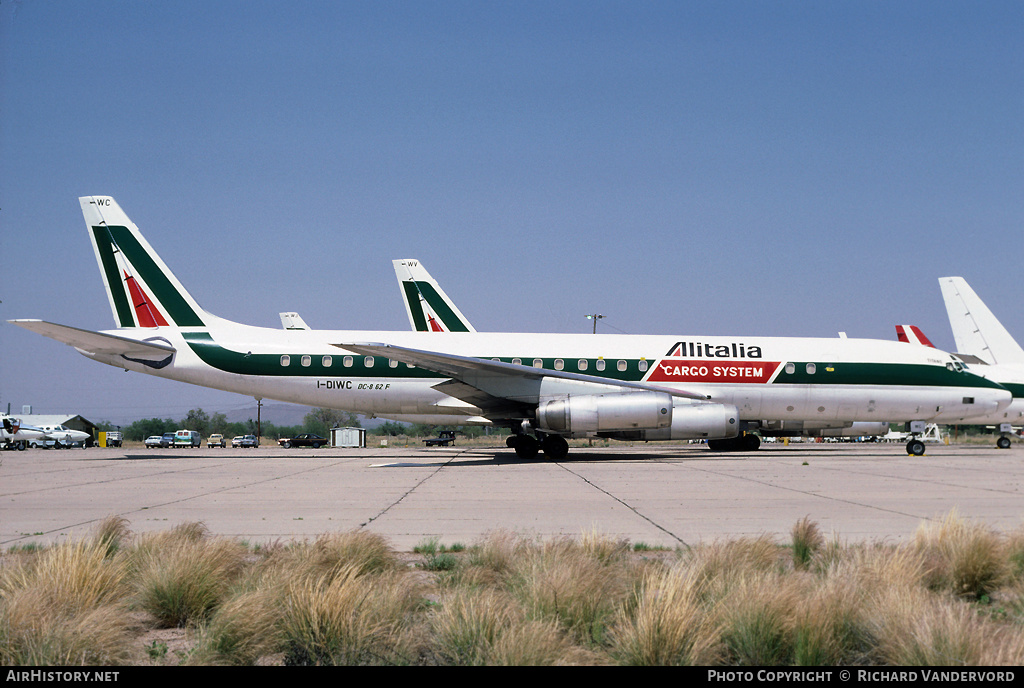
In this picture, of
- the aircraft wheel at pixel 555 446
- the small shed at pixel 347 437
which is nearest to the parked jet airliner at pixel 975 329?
the aircraft wheel at pixel 555 446

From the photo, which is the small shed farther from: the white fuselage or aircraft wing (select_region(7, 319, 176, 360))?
aircraft wing (select_region(7, 319, 176, 360))

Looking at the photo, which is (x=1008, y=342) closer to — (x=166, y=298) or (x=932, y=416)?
(x=932, y=416)

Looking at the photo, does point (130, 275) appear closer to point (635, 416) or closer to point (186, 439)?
point (635, 416)

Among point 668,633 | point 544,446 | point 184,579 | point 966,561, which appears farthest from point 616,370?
point 668,633

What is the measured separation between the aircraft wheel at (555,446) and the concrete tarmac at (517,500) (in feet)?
12.6

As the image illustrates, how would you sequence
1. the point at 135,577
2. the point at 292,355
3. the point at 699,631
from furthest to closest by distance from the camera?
the point at 292,355 < the point at 135,577 < the point at 699,631

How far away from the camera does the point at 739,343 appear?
922 inches

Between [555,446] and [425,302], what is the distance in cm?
1757

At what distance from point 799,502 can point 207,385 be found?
1847 cm

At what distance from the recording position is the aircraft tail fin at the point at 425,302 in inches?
1470

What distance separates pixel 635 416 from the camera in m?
20.3

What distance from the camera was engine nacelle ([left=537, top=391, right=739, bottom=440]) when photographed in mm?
20219

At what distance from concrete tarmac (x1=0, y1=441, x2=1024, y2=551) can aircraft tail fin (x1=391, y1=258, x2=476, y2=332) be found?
19659 millimetres

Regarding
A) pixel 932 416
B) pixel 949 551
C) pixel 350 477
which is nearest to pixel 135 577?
pixel 949 551
